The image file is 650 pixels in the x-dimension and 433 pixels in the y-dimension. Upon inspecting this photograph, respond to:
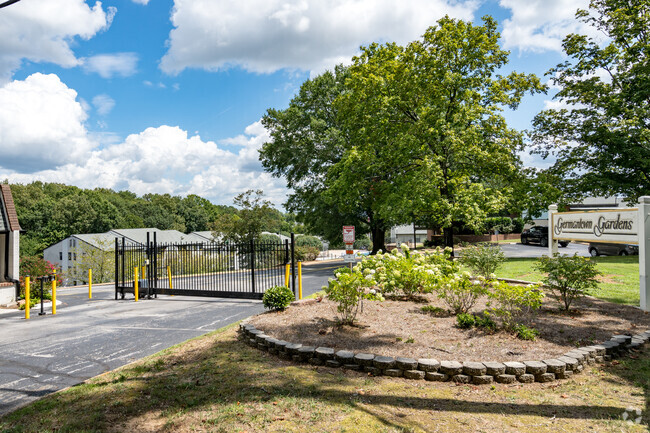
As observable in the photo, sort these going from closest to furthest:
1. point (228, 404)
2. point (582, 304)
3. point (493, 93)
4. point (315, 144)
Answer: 1. point (228, 404)
2. point (582, 304)
3. point (493, 93)
4. point (315, 144)

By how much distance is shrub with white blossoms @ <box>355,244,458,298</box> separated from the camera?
8141mm

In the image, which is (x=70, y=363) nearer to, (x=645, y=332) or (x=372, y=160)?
(x=645, y=332)

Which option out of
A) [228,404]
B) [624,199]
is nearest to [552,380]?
[228,404]

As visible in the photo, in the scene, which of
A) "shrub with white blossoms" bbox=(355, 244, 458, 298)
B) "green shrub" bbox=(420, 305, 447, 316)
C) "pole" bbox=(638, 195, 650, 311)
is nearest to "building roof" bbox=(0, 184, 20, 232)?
"shrub with white blossoms" bbox=(355, 244, 458, 298)

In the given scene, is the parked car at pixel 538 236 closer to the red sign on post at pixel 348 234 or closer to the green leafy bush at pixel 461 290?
the red sign on post at pixel 348 234

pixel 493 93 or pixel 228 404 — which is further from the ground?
pixel 493 93

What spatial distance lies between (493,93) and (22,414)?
20.0 m

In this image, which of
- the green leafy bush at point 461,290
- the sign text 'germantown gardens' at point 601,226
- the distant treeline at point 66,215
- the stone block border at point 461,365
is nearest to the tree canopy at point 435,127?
the sign text 'germantown gardens' at point 601,226

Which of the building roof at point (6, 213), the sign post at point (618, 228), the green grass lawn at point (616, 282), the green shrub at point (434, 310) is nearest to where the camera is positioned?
the green shrub at point (434, 310)

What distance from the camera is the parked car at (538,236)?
33344mm

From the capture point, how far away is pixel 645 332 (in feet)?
20.8

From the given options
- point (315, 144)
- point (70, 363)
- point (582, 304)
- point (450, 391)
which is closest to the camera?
point (450, 391)

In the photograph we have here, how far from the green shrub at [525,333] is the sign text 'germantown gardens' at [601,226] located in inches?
176

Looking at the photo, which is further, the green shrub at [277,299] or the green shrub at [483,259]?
the green shrub at [483,259]
